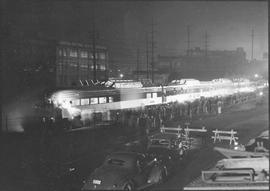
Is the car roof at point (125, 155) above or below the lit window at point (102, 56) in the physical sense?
below

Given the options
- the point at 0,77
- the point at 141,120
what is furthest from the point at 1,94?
the point at 141,120

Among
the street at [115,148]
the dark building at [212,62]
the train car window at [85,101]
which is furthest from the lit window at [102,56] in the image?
the train car window at [85,101]

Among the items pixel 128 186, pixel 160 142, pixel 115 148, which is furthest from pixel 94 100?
pixel 128 186

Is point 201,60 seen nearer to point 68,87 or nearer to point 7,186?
point 7,186

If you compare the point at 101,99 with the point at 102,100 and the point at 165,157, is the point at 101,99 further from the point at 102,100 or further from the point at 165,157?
the point at 165,157

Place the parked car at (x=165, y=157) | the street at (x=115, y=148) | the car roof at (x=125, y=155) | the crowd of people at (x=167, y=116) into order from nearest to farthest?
1. the street at (x=115, y=148)
2. the car roof at (x=125, y=155)
3. the parked car at (x=165, y=157)
4. the crowd of people at (x=167, y=116)

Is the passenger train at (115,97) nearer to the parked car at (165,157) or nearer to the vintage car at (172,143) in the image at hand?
the vintage car at (172,143)
